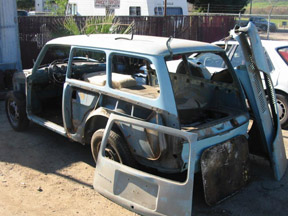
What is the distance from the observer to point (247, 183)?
4207 mm

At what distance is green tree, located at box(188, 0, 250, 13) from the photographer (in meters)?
28.9

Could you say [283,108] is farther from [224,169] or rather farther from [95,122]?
[95,122]

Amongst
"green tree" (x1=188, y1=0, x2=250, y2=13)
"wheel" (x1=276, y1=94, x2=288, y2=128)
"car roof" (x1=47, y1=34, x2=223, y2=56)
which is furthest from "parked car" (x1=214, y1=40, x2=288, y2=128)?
"green tree" (x1=188, y1=0, x2=250, y2=13)

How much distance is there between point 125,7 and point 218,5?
1531 cm

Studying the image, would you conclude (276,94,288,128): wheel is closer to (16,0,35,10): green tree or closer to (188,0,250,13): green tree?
(188,0,250,13): green tree

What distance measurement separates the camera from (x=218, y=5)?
28797mm

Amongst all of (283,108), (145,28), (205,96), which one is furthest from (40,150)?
(145,28)

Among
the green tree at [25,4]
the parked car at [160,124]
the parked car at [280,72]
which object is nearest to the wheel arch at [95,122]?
the parked car at [160,124]

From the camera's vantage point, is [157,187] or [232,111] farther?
[232,111]

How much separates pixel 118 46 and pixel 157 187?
1.74 m

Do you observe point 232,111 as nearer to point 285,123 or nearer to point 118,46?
point 118,46

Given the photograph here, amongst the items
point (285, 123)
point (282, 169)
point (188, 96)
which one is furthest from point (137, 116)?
point (285, 123)

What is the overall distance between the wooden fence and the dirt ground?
20.9ft

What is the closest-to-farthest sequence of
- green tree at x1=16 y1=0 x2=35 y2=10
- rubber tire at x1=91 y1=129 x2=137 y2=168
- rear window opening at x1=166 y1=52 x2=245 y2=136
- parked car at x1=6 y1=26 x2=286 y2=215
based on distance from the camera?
1. parked car at x1=6 y1=26 x2=286 y2=215
2. rubber tire at x1=91 y1=129 x2=137 y2=168
3. rear window opening at x1=166 y1=52 x2=245 y2=136
4. green tree at x1=16 y1=0 x2=35 y2=10
